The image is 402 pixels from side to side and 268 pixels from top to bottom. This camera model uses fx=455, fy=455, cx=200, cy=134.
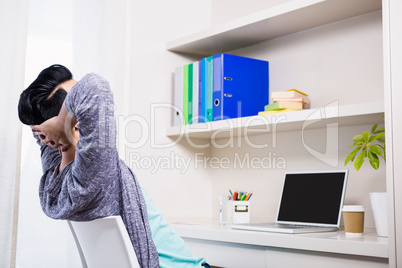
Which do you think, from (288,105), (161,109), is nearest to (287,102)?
(288,105)

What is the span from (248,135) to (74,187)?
1540 mm

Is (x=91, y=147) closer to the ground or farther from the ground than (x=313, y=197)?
farther from the ground

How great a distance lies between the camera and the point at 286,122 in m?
1.95

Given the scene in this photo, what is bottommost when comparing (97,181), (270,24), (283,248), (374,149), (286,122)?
(283,248)

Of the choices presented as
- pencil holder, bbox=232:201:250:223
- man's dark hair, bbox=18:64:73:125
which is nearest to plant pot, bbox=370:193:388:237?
pencil holder, bbox=232:201:250:223

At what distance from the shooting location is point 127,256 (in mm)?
1023

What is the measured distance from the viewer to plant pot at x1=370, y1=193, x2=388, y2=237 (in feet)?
5.32

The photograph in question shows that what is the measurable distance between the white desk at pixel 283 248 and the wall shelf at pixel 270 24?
93 centimetres

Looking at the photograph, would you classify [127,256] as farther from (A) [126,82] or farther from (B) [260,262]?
(A) [126,82]

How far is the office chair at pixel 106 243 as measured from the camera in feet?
3.34

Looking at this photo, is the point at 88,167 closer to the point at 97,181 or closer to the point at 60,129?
the point at 97,181

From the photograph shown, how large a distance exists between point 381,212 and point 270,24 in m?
1.00

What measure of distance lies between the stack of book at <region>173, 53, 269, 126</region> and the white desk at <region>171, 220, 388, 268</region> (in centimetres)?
58

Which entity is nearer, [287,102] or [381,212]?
[381,212]
